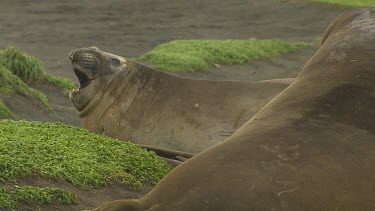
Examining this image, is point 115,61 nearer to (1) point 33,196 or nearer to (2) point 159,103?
(2) point 159,103

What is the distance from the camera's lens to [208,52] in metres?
17.4

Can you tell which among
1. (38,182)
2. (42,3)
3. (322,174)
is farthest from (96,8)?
(322,174)

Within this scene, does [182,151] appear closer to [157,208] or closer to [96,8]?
[157,208]

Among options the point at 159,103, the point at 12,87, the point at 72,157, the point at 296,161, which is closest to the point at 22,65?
the point at 12,87

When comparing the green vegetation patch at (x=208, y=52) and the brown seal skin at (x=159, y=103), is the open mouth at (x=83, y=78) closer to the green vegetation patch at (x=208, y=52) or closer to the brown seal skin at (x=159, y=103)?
the brown seal skin at (x=159, y=103)

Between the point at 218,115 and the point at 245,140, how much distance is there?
3700 millimetres

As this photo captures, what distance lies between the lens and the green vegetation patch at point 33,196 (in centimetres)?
561

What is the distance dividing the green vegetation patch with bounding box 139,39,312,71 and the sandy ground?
22cm

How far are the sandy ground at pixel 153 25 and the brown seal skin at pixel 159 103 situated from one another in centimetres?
632

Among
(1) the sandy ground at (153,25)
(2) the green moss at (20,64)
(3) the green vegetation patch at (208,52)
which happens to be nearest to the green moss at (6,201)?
(2) the green moss at (20,64)

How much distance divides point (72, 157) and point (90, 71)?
8.54 ft

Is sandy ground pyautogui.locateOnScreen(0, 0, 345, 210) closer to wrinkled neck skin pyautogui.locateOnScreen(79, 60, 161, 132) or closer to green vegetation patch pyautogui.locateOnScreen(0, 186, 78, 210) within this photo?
wrinkled neck skin pyautogui.locateOnScreen(79, 60, 161, 132)

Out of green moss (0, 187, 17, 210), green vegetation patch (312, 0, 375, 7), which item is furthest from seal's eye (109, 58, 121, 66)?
green vegetation patch (312, 0, 375, 7)

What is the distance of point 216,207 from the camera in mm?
4480
